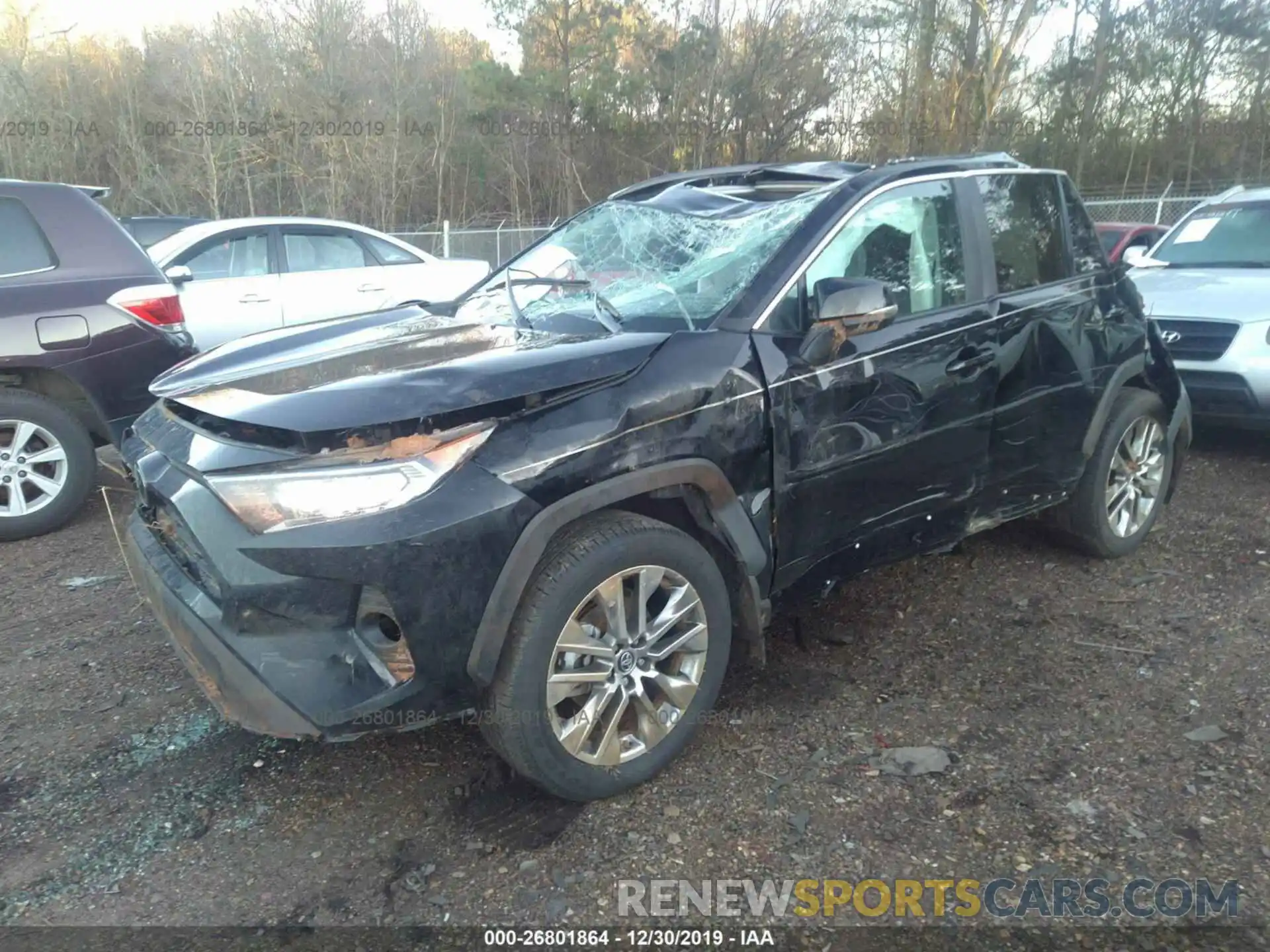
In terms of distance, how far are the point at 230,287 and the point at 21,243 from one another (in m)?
2.72

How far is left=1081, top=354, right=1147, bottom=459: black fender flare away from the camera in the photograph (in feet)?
13.7

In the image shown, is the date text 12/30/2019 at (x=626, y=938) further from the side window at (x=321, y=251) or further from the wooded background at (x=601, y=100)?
the wooded background at (x=601, y=100)

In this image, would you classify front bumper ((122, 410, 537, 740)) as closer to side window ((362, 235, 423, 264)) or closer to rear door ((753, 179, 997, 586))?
rear door ((753, 179, 997, 586))

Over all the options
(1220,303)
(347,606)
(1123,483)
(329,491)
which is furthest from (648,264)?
(1220,303)

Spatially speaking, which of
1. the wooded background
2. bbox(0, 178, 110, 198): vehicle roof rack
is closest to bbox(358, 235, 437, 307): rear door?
bbox(0, 178, 110, 198): vehicle roof rack

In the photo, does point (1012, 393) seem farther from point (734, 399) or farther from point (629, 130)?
point (629, 130)

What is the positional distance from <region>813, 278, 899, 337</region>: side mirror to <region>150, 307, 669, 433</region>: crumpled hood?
22.2 inches

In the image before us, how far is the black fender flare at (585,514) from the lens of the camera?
2.41 m

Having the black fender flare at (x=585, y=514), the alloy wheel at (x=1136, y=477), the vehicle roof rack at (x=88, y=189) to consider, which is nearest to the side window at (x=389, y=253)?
the vehicle roof rack at (x=88, y=189)

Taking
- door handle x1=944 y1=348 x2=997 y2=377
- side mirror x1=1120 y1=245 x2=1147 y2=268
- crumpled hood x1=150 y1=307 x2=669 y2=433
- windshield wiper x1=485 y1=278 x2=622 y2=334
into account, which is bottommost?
door handle x1=944 y1=348 x2=997 y2=377

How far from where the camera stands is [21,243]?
5090 millimetres

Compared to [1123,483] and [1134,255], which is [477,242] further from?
[1123,483]

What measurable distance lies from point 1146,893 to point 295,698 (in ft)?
7.40

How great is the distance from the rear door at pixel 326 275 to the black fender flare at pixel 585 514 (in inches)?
231
